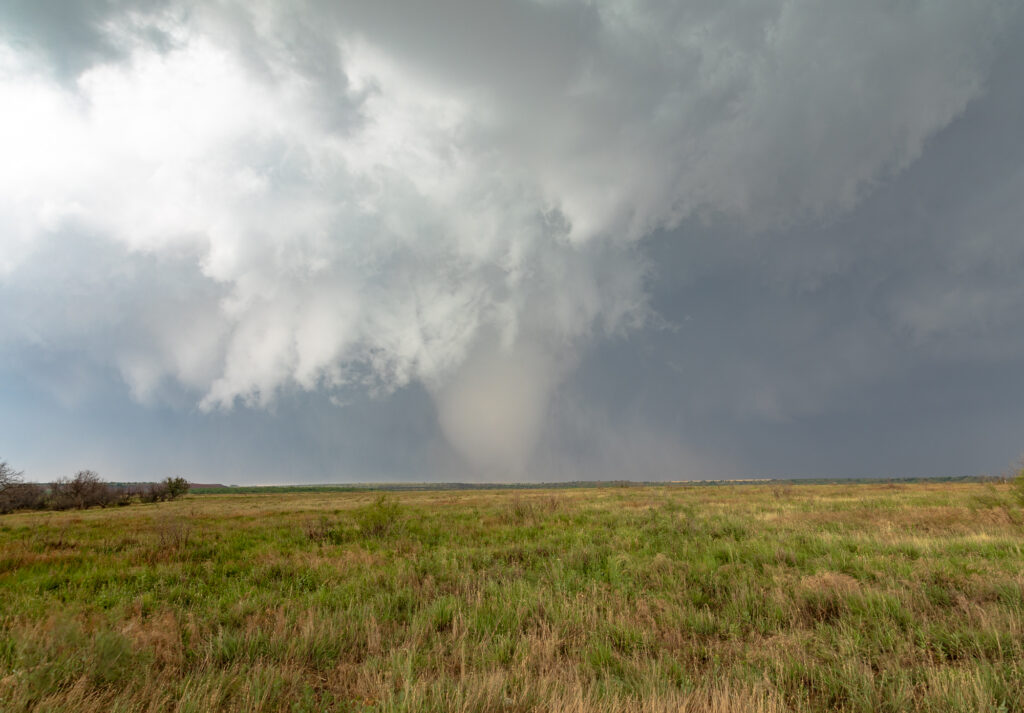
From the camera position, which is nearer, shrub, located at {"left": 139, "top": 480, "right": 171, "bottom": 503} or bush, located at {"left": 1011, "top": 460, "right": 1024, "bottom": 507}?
bush, located at {"left": 1011, "top": 460, "right": 1024, "bottom": 507}

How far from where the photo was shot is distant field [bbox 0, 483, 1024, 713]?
13.5ft

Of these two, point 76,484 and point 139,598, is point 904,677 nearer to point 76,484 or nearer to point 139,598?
point 139,598

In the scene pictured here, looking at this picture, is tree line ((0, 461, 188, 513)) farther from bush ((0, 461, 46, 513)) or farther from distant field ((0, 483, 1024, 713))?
distant field ((0, 483, 1024, 713))

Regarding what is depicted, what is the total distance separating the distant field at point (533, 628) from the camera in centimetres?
411

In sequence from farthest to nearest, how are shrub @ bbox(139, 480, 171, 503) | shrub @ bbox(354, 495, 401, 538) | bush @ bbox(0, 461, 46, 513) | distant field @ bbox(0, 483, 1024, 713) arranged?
1. shrub @ bbox(139, 480, 171, 503)
2. bush @ bbox(0, 461, 46, 513)
3. shrub @ bbox(354, 495, 401, 538)
4. distant field @ bbox(0, 483, 1024, 713)

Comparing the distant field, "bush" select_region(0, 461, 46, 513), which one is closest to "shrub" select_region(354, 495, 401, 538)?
the distant field

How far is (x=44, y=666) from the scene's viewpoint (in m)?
4.21

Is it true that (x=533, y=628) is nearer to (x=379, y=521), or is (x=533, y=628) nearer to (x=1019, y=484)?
(x=379, y=521)

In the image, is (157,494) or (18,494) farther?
(157,494)

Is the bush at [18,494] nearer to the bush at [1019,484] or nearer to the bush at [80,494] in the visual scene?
the bush at [80,494]

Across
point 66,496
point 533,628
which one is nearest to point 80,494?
point 66,496

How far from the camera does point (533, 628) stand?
5.95 m

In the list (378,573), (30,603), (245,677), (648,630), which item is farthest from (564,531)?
(30,603)

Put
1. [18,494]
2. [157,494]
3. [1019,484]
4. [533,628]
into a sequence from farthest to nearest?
1. [157,494]
2. [18,494]
3. [1019,484]
4. [533,628]
